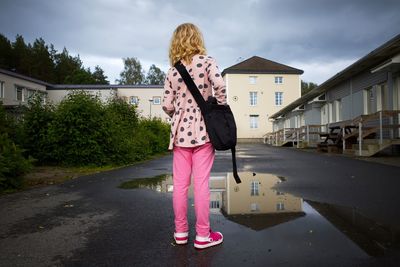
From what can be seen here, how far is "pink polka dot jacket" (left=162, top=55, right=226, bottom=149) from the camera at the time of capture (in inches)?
135

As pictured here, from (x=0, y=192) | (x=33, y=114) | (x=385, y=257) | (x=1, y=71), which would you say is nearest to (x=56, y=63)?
(x=1, y=71)

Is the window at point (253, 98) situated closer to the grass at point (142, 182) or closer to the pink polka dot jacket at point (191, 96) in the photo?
the grass at point (142, 182)

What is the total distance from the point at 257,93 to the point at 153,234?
52600mm

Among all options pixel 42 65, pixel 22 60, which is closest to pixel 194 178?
pixel 22 60

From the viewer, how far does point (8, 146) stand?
22.7ft

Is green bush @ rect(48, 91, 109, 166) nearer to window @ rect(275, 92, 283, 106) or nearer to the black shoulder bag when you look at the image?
the black shoulder bag

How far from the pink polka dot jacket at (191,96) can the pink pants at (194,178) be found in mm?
116

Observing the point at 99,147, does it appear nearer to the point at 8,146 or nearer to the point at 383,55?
the point at 8,146

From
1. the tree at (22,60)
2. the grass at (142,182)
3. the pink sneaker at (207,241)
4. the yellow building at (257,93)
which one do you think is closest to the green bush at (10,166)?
the grass at (142,182)

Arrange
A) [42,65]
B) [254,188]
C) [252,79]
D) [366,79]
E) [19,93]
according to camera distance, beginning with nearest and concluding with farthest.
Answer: [254,188], [366,79], [19,93], [252,79], [42,65]

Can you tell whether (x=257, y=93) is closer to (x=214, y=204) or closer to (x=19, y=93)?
(x=19, y=93)

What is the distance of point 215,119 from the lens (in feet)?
11.1

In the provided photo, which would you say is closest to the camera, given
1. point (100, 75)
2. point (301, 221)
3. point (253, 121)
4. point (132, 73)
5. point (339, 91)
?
point (301, 221)

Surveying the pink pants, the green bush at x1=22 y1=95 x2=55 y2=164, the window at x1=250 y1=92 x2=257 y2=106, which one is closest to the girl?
the pink pants
